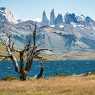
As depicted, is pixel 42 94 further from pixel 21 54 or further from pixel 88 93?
pixel 21 54

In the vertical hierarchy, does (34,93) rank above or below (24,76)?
above

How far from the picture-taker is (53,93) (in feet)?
90.1

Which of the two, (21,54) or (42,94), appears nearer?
(42,94)

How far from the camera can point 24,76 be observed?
51125 mm

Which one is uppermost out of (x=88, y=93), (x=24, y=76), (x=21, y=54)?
(x=88, y=93)

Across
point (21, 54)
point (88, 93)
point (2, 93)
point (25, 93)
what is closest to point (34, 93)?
point (25, 93)

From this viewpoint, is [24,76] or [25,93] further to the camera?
[24,76]

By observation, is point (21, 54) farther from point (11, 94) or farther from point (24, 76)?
point (11, 94)

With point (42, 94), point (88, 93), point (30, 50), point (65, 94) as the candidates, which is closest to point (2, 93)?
point (42, 94)

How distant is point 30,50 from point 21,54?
3.79 m

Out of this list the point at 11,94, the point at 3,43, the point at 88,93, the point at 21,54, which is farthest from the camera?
the point at 3,43

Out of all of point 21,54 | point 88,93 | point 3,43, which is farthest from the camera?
point 3,43

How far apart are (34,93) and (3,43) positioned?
2679 centimetres

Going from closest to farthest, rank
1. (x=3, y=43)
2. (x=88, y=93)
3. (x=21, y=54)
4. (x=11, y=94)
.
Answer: (x=88, y=93) < (x=11, y=94) < (x=21, y=54) < (x=3, y=43)
